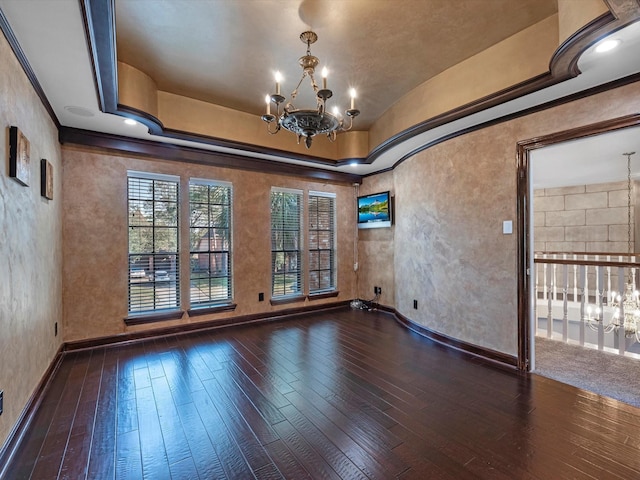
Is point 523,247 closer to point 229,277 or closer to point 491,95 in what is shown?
point 491,95

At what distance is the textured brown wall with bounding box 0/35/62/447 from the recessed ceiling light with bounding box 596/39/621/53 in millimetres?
3794

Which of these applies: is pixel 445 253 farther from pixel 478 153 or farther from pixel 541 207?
pixel 541 207

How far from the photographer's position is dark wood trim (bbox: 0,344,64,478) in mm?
1796

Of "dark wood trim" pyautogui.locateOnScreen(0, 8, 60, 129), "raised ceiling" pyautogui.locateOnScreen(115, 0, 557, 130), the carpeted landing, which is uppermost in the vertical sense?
"raised ceiling" pyautogui.locateOnScreen(115, 0, 557, 130)


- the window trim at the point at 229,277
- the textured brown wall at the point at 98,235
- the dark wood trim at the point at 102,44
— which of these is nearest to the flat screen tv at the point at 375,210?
the window trim at the point at 229,277

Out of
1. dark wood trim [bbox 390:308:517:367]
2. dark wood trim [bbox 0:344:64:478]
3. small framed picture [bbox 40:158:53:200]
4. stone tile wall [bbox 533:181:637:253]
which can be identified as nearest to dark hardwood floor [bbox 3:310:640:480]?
dark wood trim [bbox 0:344:64:478]

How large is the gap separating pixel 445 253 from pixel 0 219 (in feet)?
13.3

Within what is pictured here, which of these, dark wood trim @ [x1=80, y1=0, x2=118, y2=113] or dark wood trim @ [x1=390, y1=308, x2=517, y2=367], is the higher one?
dark wood trim @ [x1=80, y1=0, x2=118, y2=113]

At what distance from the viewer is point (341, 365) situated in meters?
3.19

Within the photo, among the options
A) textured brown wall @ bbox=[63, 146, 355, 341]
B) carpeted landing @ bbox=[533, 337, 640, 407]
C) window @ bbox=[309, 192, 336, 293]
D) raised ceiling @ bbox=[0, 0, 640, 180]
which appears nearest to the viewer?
raised ceiling @ bbox=[0, 0, 640, 180]

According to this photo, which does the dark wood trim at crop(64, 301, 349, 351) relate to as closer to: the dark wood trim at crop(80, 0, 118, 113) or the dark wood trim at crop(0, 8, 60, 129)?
the dark wood trim at crop(0, 8, 60, 129)

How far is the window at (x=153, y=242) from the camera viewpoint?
4.03m

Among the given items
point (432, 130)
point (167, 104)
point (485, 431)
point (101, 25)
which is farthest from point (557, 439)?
point (167, 104)

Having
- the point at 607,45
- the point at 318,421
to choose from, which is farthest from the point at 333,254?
the point at 607,45
